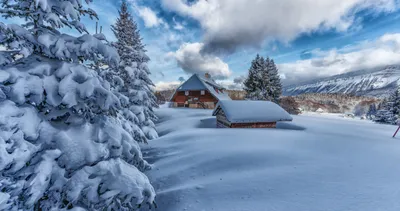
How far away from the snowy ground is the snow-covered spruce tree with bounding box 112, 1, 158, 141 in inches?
171

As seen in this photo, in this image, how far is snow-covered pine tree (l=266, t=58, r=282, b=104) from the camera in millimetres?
32312

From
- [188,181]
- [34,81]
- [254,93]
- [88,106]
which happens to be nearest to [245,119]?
[188,181]

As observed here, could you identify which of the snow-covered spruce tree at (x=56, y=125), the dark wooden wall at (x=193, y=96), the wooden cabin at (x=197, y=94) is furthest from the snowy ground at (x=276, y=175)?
the dark wooden wall at (x=193, y=96)

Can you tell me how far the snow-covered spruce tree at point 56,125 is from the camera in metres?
2.91

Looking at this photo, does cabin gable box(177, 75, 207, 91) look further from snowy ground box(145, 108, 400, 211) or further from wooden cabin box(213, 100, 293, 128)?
snowy ground box(145, 108, 400, 211)

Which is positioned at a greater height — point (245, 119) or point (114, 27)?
point (114, 27)

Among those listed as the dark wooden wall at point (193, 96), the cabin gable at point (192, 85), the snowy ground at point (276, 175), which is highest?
the cabin gable at point (192, 85)

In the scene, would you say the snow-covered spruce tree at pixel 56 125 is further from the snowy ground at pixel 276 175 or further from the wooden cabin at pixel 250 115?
the wooden cabin at pixel 250 115

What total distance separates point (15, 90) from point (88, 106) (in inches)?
45.9

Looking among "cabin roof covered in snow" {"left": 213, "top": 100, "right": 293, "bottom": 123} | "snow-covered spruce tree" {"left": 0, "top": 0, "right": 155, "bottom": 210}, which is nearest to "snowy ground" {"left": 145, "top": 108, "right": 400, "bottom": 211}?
"snow-covered spruce tree" {"left": 0, "top": 0, "right": 155, "bottom": 210}

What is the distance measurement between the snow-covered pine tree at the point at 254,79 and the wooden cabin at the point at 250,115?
647 inches

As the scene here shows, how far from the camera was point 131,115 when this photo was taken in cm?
1109

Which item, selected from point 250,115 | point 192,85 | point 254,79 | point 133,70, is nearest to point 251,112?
point 250,115

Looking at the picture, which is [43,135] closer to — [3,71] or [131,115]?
[3,71]
